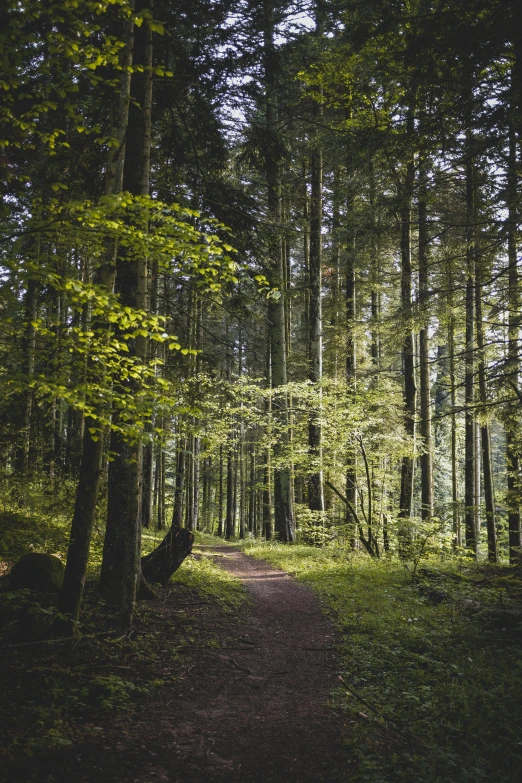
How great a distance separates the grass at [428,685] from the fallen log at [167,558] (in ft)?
9.35

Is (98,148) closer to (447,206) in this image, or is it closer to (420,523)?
(420,523)

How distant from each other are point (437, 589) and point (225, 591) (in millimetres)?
3970

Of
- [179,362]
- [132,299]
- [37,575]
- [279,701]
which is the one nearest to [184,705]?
[279,701]

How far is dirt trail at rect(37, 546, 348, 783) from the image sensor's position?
351 centimetres

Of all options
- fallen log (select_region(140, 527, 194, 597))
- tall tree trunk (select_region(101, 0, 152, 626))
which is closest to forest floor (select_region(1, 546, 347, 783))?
tall tree trunk (select_region(101, 0, 152, 626))

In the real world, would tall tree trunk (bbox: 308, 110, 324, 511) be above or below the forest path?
above

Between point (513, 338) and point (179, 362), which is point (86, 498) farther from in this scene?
point (513, 338)

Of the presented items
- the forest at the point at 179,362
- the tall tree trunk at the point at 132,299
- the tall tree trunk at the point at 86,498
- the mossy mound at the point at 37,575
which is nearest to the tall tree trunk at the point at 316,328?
the forest at the point at 179,362

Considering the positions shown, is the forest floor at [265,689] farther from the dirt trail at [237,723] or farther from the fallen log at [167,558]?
the fallen log at [167,558]

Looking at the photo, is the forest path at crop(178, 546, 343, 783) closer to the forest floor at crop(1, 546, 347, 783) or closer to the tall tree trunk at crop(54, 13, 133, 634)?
the forest floor at crop(1, 546, 347, 783)

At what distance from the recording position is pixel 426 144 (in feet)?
21.7

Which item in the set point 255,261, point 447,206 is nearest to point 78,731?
point 255,261

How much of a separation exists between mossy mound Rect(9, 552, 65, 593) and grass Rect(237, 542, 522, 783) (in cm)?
→ 403

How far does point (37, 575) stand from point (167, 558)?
2.42 m
